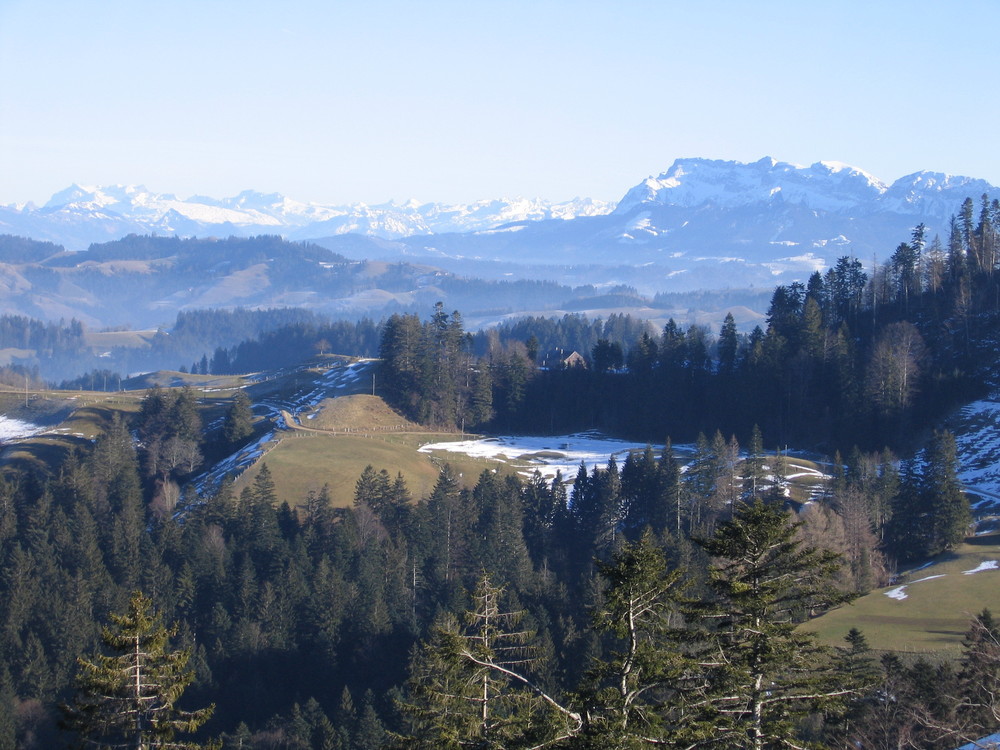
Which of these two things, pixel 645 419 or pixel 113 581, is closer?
pixel 113 581

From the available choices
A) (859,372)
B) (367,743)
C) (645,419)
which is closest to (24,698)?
(367,743)

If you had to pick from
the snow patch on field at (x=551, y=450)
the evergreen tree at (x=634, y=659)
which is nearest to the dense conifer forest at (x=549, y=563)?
the evergreen tree at (x=634, y=659)

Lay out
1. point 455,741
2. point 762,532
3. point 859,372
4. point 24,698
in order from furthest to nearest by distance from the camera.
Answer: point 859,372
point 24,698
point 762,532
point 455,741

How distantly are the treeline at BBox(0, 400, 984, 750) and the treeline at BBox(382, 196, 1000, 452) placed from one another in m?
12.8

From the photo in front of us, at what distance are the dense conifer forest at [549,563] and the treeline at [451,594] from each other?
0.15m

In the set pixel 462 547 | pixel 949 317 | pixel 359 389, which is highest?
pixel 949 317

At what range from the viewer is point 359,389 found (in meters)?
126

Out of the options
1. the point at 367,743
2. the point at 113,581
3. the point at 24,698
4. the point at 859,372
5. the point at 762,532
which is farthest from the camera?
the point at 859,372

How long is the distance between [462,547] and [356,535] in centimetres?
862

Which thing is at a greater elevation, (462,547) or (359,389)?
(359,389)

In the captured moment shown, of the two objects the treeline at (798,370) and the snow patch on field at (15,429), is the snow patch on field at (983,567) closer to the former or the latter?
the treeline at (798,370)

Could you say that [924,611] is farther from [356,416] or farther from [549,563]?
[356,416]

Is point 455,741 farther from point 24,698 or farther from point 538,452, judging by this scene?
point 538,452

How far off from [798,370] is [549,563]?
42.7 m
